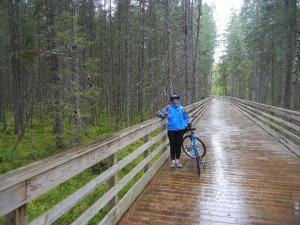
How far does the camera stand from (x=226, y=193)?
575 cm

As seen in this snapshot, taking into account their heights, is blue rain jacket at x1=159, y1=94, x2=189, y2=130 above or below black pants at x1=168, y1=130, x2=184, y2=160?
above

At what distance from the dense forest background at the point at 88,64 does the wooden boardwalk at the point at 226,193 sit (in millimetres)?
3910

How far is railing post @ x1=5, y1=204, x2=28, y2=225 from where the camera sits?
2320mm

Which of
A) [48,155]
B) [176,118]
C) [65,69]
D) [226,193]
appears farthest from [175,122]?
[48,155]

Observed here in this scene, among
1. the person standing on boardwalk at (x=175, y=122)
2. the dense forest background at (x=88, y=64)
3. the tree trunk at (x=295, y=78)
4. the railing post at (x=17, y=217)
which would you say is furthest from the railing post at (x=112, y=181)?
the tree trunk at (x=295, y=78)

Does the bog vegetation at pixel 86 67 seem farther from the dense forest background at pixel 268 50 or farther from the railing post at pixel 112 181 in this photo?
the railing post at pixel 112 181

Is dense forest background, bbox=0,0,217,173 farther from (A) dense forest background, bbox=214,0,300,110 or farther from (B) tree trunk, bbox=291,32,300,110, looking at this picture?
(A) dense forest background, bbox=214,0,300,110

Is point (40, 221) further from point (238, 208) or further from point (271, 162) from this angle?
point (271, 162)

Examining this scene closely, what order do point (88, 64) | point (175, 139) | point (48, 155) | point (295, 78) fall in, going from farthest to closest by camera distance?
point (295, 78), point (48, 155), point (88, 64), point (175, 139)

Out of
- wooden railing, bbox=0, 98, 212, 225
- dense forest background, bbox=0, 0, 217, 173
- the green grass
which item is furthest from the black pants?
dense forest background, bbox=0, 0, 217, 173

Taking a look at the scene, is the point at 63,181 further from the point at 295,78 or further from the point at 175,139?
the point at 295,78

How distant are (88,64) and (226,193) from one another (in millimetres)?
9441

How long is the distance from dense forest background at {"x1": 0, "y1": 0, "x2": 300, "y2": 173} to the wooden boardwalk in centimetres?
391

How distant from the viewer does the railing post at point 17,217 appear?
2.32 meters
